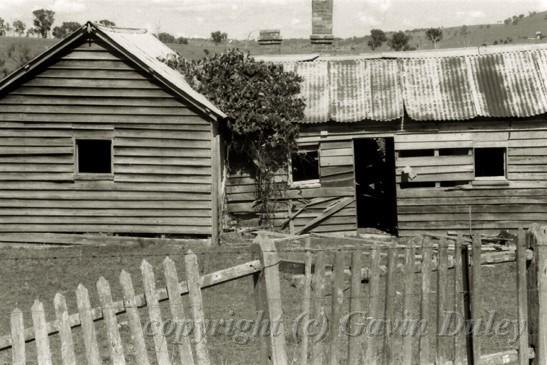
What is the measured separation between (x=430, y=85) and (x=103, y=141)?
7.93 meters

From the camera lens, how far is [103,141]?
17516mm

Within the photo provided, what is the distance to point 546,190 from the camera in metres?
18.2

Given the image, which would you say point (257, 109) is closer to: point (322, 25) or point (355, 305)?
point (322, 25)

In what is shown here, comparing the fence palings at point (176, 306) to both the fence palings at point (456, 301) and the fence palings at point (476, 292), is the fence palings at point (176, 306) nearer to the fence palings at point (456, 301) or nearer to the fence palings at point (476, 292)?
the fence palings at point (456, 301)

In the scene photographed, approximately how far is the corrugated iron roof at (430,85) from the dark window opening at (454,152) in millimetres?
800

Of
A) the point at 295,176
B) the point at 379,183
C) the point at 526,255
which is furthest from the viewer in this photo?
the point at 379,183

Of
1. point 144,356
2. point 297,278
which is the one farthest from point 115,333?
point 297,278

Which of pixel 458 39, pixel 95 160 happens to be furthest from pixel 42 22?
pixel 95 160

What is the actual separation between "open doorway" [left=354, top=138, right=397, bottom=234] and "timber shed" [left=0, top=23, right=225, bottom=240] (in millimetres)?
5073

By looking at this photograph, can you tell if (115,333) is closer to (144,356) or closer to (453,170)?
(144,356)

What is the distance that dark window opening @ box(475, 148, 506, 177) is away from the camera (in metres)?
21.9

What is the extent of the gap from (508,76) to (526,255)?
13264 millimetres

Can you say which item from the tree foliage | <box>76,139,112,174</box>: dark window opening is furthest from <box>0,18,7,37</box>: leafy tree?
<box>76,139,112,174</box>: dark window opening

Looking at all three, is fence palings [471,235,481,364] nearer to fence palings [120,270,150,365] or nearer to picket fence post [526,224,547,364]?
picket fence post [526,224,547,364]
